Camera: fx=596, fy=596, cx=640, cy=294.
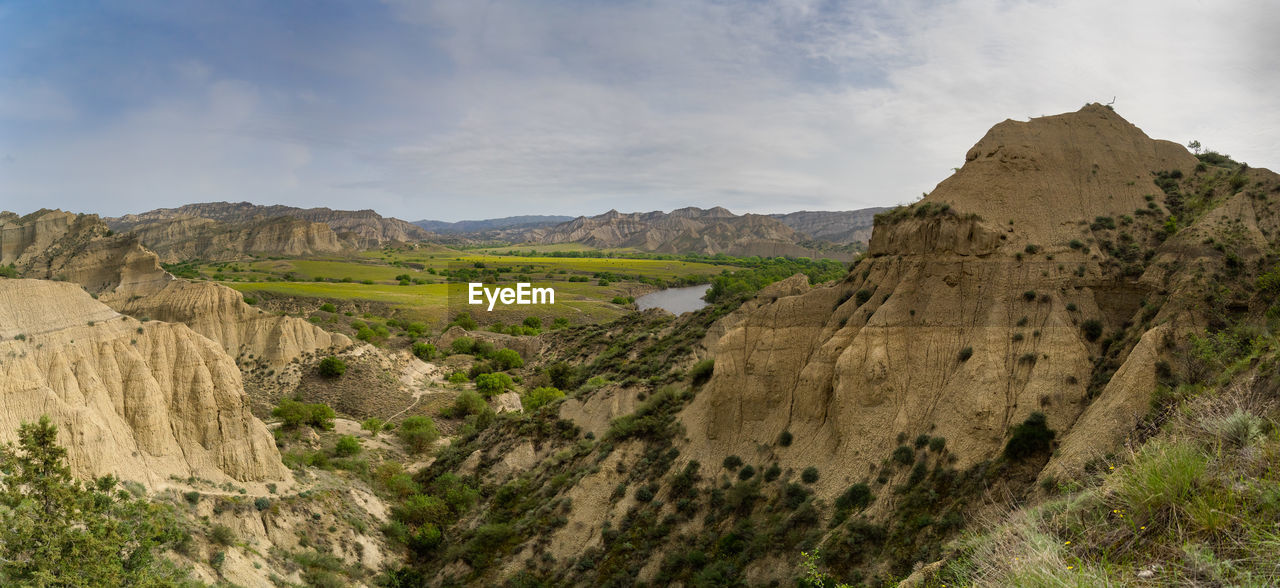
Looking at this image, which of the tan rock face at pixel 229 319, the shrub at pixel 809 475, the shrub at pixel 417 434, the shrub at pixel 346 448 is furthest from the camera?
the tan rock face at pixel 229 319

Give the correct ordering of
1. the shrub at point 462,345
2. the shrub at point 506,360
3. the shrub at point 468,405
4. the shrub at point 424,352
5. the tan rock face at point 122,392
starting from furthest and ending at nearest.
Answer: the shrub at point 462,345 < the shrub at point 506,360 < the shrub at point 424,352 < the shrub at point 468,405 < the tan rock face at point 122,392

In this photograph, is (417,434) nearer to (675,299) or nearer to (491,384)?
(491,384)

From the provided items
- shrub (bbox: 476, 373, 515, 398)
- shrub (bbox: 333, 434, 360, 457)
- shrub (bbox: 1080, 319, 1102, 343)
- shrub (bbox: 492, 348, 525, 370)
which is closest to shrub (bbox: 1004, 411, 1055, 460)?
shrub (bbox: 1080, 319, 1102, 343)

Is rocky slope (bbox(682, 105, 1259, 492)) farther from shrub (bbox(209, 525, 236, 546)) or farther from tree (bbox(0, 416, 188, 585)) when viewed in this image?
tree (bbox(0, 416, 188, 585))

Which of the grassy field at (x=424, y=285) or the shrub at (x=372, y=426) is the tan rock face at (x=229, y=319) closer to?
the shrub at (x=372, y=426)

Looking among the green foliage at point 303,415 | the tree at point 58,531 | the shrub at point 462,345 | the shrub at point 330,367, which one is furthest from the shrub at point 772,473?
the shrub at point 462,345
